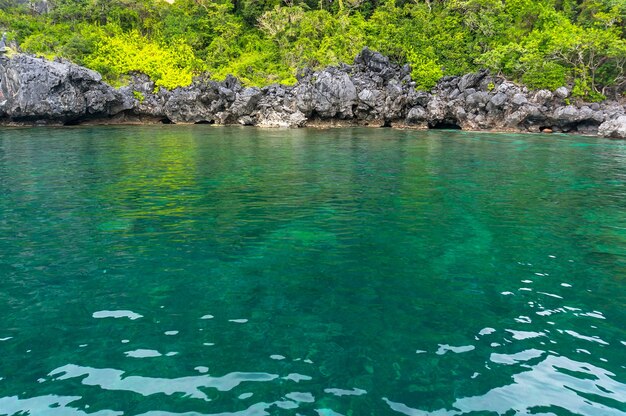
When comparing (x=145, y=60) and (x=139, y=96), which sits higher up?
(x=145, y=60)

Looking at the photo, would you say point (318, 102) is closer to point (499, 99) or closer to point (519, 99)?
point (499, 99)

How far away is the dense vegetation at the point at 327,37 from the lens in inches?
1786

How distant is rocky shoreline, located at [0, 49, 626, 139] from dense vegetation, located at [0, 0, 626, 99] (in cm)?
275

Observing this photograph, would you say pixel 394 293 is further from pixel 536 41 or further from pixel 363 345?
pixel 536 41

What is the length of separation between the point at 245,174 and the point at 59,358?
13.9m

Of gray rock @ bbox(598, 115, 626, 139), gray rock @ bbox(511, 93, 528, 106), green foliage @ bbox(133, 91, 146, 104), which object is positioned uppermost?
green foliage @ bbox(133, 91, 146, 104)

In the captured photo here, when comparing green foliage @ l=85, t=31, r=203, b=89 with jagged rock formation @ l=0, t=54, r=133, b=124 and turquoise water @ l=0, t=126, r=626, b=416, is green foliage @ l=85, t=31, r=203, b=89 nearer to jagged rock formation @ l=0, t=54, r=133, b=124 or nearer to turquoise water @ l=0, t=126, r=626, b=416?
jagged rock formation @ l=0, t=54, r=133, b=124

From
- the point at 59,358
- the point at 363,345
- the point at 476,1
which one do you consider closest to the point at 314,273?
the point at 363,345

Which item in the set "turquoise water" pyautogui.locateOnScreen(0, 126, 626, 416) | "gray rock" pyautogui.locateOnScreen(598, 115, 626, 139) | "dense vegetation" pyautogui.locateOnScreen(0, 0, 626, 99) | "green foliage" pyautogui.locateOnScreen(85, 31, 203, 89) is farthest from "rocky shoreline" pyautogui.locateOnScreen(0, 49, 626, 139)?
"turquoise water" pyautogui.locateOnScreen(0, 126, 626, 416)

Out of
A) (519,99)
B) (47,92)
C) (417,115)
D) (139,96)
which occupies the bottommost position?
(417,115)

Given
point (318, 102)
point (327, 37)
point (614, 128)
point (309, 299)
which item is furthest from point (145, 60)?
point (309, 299)

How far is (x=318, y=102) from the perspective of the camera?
153ft

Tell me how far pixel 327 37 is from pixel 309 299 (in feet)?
176

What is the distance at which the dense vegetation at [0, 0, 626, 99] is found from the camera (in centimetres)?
4538
